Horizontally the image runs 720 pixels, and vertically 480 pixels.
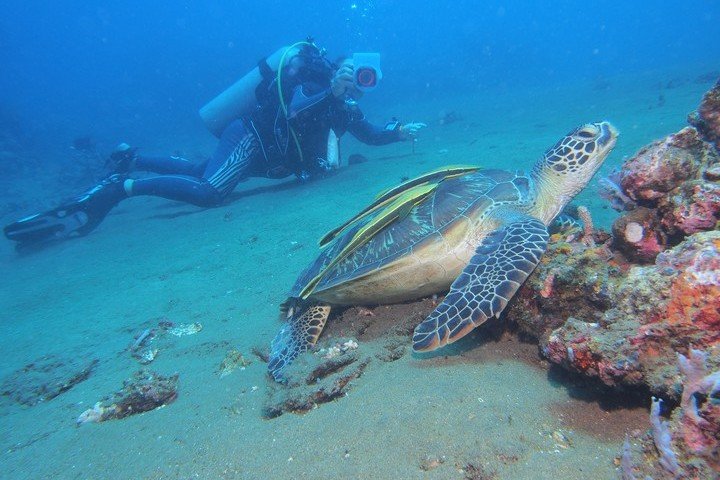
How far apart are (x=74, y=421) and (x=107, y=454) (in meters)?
0.84

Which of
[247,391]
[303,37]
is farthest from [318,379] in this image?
[303,37]

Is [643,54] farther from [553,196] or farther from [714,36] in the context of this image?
[553,196]

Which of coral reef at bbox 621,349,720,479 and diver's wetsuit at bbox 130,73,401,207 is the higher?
diver's wetsuit at bbox 130,73,401,207

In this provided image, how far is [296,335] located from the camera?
3.51m

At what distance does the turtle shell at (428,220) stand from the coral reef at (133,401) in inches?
57.7

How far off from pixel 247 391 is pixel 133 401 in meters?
0.99

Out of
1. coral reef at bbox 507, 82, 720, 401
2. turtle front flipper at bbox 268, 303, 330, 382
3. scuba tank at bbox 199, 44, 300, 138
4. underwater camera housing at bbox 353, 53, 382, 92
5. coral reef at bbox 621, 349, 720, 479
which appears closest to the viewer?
coral reef at bbox 621, 349, 720, 479

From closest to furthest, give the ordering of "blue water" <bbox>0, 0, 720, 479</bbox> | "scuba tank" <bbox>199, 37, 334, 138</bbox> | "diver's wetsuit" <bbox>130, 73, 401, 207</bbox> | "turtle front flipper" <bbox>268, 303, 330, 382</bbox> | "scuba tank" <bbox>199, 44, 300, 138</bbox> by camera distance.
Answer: "blue water" <bbox>0, 0, 720, 479</bbox> → "turtle front flipper" <bbox>268, 303, 330, 382</bbox> → "diver's wetsuit" <bbox>130, 73, 401, 207</bbox> → "scuba tank" <bbox>199, 37, 334, 138</bbox> → "scuba tank" <bbox>199, 44, 300, 138</bbox>

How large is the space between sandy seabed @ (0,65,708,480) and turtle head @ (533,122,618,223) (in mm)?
1317

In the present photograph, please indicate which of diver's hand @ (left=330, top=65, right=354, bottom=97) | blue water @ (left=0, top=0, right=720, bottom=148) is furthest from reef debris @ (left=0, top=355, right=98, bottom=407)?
blue water @ (left=0, top=0, right=720, bottom=148)

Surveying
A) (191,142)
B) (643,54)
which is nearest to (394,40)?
(643,54)

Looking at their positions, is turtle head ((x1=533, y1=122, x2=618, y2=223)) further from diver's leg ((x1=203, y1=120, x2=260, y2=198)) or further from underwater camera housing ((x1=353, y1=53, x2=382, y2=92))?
diver's leg ((x1=203, y1=120, x2=260, y2=198))

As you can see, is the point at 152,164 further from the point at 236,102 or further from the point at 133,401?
the point at 133,401

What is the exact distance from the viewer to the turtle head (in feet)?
11.4
